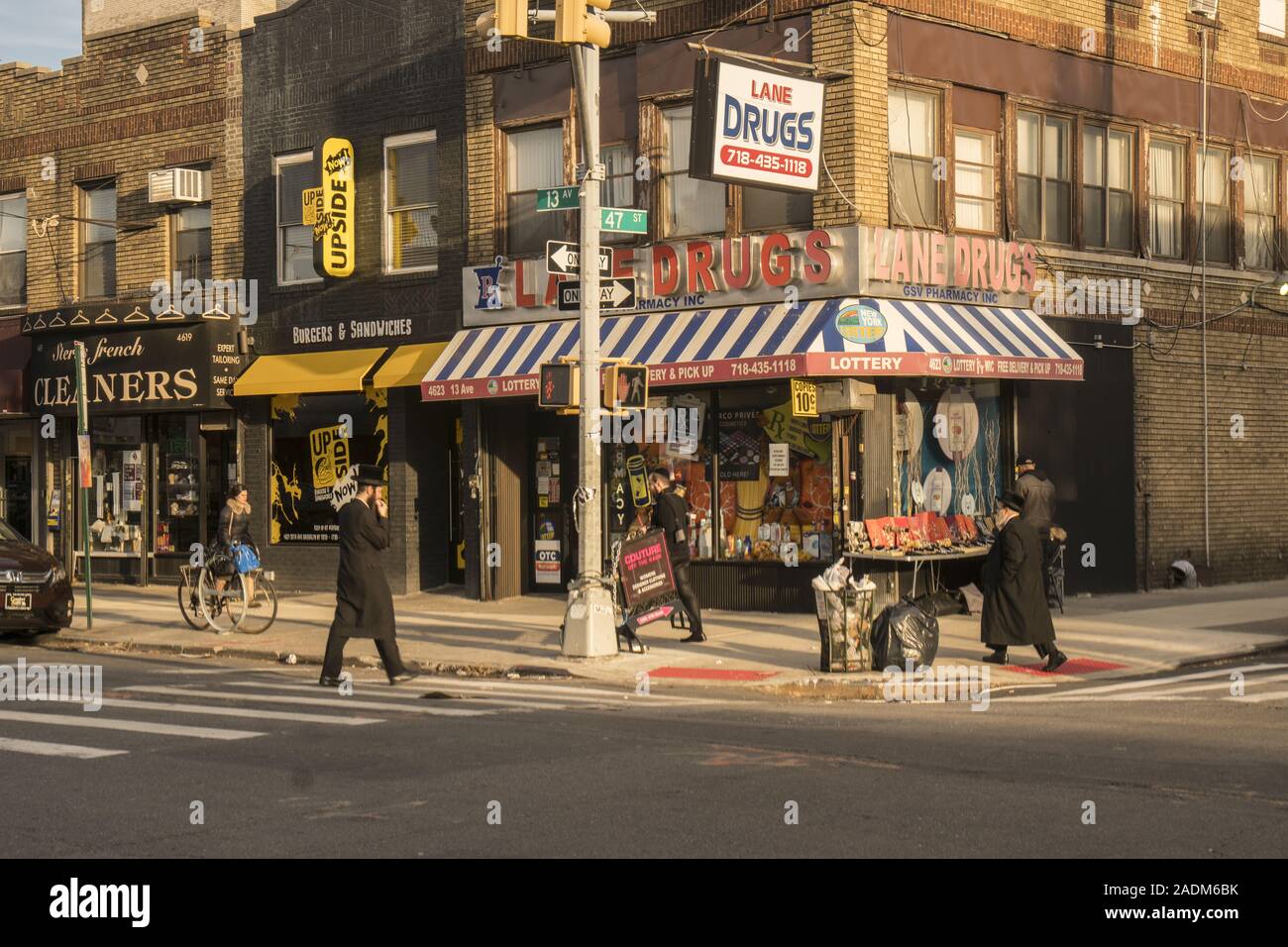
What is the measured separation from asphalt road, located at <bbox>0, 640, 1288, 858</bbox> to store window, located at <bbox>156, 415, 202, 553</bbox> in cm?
1335

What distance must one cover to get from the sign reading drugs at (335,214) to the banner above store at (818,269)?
3.47 m

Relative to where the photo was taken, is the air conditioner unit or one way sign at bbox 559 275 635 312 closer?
one way sign at bbox 559 275 635 312

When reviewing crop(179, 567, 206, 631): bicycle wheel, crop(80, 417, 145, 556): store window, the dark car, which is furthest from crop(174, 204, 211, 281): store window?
the dark car

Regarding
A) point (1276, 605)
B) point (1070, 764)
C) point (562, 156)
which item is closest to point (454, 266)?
point (562, 156)

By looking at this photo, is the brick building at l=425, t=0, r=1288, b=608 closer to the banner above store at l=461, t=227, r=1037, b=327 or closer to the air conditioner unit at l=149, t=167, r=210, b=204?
the banner above store at l=461, t=227, r=1037, b=327

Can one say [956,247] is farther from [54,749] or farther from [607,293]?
[54,749]

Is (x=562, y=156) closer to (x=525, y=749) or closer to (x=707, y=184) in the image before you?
(x=707, y=184)

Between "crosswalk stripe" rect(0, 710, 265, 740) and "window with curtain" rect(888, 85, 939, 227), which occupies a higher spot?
"window with curtain" rect(888, 85, 939, 227)

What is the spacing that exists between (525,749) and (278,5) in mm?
21455

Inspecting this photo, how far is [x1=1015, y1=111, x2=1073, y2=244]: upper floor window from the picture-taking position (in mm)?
22172

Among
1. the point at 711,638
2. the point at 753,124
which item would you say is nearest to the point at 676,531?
the point at 711,638

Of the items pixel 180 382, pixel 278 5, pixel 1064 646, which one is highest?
pixel 278 5

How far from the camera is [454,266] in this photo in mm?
23859
